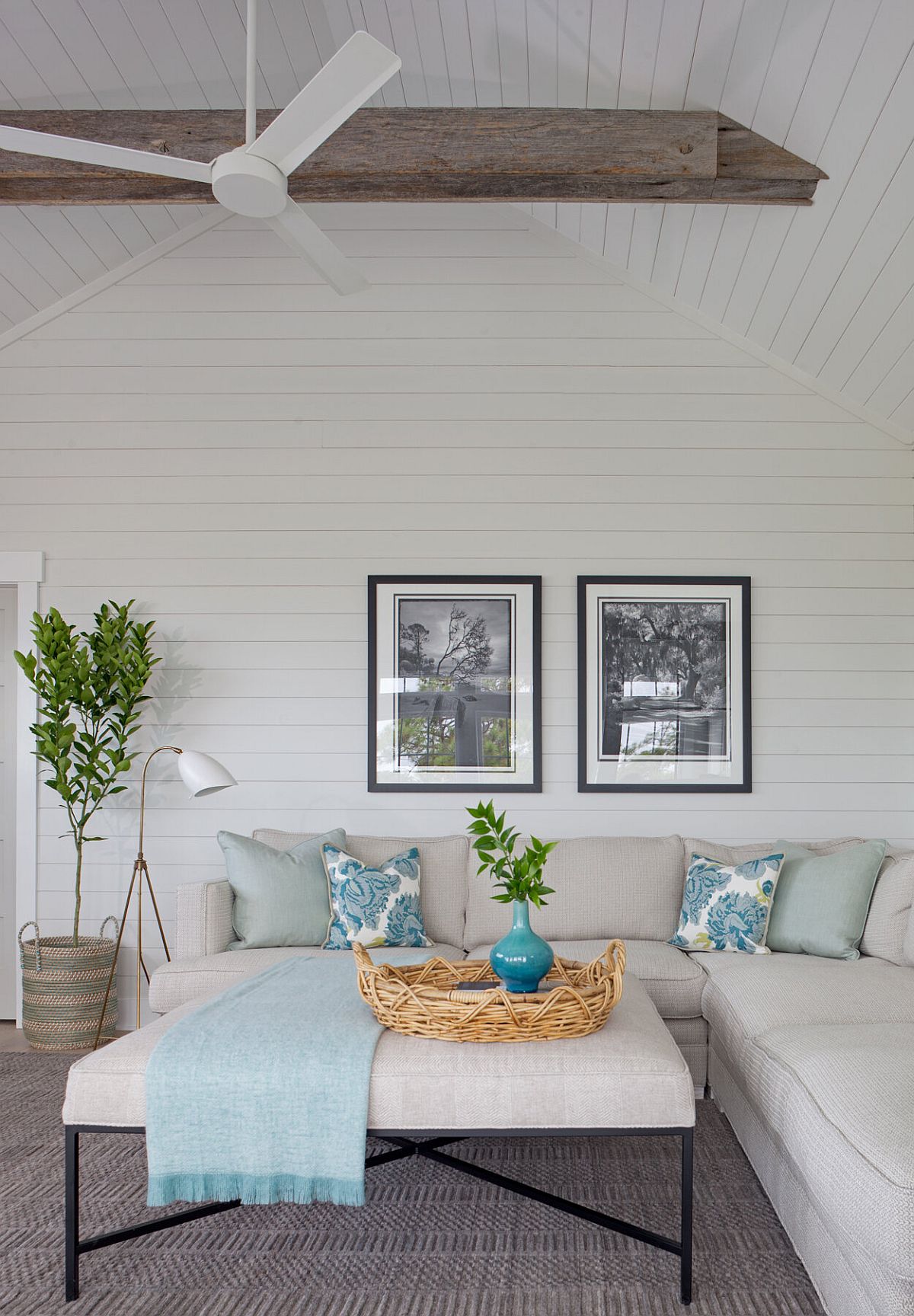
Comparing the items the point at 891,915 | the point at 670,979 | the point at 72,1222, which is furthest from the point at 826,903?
the point at 72,1222

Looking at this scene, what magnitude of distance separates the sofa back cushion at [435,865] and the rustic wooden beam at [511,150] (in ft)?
8.22

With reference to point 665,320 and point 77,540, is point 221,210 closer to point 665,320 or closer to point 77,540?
point 77,540

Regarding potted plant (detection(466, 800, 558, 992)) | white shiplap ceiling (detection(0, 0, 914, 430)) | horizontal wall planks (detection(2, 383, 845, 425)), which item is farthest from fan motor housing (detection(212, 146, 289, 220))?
horizontal wall planks (detection(2, 383, 845, 425))

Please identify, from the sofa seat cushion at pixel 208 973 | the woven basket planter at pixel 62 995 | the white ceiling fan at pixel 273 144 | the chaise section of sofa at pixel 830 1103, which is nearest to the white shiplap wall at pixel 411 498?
the woven basket planter at pixel 62 995

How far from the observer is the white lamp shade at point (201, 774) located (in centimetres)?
375

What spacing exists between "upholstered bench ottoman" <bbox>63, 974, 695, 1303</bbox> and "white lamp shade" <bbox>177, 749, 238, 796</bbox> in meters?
1.50

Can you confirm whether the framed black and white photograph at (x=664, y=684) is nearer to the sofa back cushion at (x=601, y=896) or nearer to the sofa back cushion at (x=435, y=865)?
the sofa back cushion at (x=601, y=896)

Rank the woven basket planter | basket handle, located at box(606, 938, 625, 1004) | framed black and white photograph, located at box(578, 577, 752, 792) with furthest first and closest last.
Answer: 1. framed black and white photograph, located at box(578, 577, 752, 792)
2. the woven basket planter
3. basket handle, located at box(606, 938, 625, 1004)

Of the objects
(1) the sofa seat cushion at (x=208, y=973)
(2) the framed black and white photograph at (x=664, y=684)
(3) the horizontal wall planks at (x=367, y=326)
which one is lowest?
(1) the sofa seat cushion at (x=208, y=973)

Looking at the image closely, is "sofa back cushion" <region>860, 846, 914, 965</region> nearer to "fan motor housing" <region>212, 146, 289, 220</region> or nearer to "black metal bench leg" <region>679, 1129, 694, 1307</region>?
"black metal bench leg" <region>679, 1129, 694, 1307</region>

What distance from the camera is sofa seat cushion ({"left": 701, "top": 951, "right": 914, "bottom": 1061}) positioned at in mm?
2832

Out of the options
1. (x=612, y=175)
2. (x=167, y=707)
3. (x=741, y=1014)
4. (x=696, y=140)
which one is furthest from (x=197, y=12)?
(x=741, y=1014)

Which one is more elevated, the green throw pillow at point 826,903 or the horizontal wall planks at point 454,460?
the horizontal wall planks at point 454,460

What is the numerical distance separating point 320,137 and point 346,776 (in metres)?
2.70
